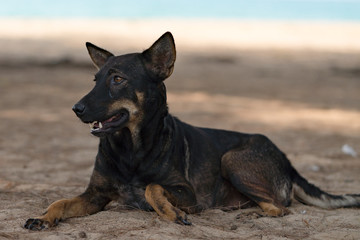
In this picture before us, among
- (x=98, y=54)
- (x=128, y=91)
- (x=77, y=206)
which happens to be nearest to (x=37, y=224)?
(x=77, y=206)

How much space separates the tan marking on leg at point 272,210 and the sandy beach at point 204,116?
96 millimetres

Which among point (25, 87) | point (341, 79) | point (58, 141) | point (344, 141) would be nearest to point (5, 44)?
point (25, 87)

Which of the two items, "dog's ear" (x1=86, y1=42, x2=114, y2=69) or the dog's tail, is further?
the dog's tail

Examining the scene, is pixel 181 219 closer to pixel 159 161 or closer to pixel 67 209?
pixel 159 161

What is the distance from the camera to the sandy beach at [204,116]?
504cm

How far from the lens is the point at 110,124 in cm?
505

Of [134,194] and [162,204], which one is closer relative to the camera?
[162,204]

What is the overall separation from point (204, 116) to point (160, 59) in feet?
21.3

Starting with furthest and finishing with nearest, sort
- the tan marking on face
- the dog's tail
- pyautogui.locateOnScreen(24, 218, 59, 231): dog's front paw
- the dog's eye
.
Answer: the dog's tail
the dog's eye
the tan marking on face
pyautogui.locateOnScreen(24, 218, 59, 231): dog's front paw

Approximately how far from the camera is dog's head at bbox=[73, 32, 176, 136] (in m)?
4.96

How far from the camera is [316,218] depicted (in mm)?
5473

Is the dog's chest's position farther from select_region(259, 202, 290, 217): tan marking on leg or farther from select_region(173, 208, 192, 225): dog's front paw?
select_region(259, 202, 290, 217): tan marking on leg

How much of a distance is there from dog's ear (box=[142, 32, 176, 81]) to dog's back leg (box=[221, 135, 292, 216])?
1.25 meters

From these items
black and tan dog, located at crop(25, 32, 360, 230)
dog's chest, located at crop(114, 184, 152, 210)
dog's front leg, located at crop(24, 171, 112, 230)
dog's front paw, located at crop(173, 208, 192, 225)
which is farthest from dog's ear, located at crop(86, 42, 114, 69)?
dog's front paw, located at crop(173, 208, 192, 225)
